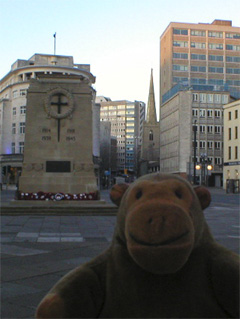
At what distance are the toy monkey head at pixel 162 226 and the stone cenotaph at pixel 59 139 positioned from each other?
1941cm

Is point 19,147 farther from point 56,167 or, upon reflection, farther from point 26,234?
point 26,234

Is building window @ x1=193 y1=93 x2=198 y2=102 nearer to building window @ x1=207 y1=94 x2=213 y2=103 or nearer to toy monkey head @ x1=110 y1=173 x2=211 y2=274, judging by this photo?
building window @ x1=207 y1=94 x2=213 y2=103

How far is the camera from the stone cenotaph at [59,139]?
21.8 meters

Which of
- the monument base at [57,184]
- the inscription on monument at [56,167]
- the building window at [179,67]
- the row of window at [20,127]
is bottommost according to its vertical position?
the monument base at [57,184]

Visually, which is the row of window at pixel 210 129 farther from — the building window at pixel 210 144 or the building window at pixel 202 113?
the building window at pixel 202 113

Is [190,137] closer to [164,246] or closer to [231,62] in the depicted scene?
[231,62]

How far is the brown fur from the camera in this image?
228 centimetres

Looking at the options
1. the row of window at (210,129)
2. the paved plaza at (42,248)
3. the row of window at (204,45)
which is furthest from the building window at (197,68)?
the paved plaza at (42,248)

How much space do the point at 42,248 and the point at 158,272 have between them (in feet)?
26.3

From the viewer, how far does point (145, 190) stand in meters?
2.53

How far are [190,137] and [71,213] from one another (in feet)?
215

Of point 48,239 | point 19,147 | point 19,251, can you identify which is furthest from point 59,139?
point 19,147

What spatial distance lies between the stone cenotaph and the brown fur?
19350 mm

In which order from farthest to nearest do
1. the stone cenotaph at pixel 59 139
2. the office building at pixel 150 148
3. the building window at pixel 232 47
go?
the office building at pixel 150 148 < the building window at pixel 232 47 < the stone cenotaph at pixel 59 139
